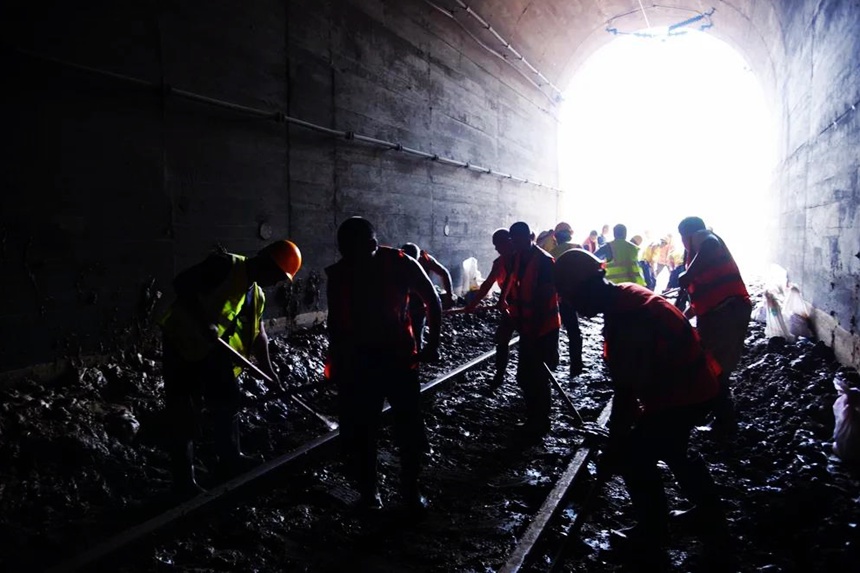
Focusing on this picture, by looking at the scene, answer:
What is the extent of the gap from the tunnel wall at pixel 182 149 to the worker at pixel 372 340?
3.21m

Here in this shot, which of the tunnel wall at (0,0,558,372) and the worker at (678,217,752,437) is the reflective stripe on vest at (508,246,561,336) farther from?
the tunnel wall at (0,0,558,372)

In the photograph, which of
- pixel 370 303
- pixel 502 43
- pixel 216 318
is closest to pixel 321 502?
pixel 216 318

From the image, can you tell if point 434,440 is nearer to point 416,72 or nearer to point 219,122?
point 219,122

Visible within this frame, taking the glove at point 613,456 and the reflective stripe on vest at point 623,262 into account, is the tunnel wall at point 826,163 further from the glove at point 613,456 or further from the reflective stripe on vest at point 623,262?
the glove at point 613,456

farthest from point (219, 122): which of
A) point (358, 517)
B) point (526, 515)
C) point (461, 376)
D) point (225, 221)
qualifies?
point (526, 515)

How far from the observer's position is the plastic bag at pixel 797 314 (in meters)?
6.64

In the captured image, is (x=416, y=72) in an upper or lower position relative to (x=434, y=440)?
upper

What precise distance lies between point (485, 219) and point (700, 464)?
1087 centimetres

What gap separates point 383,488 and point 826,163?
6265 mm

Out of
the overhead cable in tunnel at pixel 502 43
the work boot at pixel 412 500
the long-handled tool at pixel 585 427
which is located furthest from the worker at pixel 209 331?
the overhead cable in tunnel at pixel 502 43

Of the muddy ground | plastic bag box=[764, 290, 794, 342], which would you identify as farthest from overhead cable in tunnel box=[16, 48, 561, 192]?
plastic bag box=[764, 290, 794, 342]

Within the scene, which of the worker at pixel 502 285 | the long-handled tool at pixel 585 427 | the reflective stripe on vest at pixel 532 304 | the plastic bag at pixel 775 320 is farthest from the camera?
the plastic bag at pixel 775 320

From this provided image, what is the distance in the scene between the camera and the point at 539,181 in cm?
1766

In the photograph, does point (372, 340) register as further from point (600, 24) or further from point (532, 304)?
point (600, 24)
